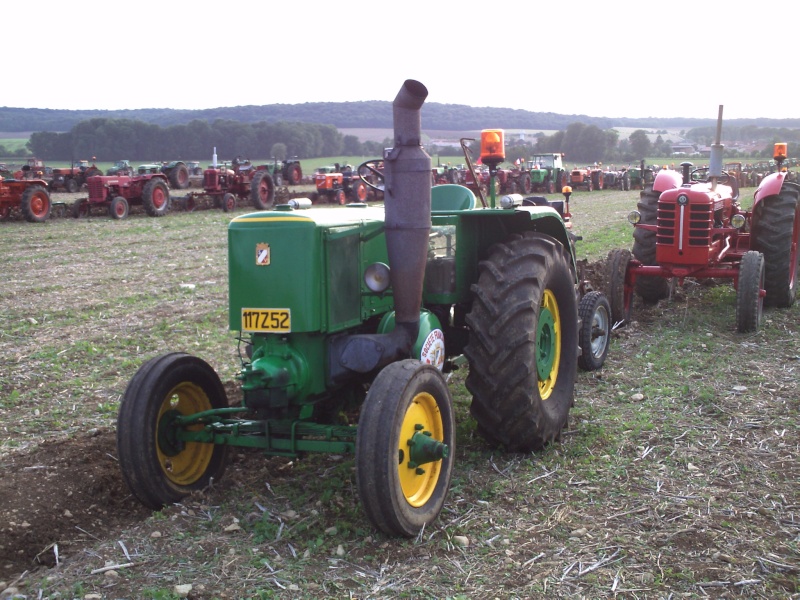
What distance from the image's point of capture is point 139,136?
5003cm

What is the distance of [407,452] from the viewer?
11.6ft

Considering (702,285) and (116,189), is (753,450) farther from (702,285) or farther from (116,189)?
(116,189)

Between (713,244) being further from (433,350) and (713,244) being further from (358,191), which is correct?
(358,191)

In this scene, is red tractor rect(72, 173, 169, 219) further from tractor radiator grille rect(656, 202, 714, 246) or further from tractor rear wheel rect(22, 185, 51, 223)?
Result: tractor radiator grille rect(656, 202, 714, 246)

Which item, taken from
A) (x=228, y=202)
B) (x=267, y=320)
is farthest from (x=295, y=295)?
(x=228, y=202)

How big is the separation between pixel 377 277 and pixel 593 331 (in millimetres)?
2931

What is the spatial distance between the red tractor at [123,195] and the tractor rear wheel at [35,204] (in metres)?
1.00

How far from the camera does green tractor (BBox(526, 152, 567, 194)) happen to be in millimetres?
32000

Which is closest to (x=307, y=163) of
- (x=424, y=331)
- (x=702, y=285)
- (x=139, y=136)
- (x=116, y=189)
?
(x=139, y=136)

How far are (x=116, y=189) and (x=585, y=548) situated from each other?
19.8 m

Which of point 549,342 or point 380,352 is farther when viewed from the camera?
point 549,342

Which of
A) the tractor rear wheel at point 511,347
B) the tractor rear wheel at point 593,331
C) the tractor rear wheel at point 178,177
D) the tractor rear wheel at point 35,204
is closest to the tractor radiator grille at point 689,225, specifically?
the tractor rear wheel at point 593,331

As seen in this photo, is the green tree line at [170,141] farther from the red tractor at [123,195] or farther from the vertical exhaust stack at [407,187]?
the vertical exhaust stack at [407,187]

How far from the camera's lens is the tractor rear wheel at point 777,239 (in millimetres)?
Result: 8227
